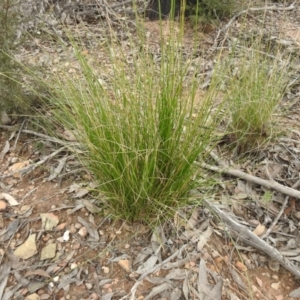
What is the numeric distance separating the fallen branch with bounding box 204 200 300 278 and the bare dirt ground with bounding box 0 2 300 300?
0.04 metres

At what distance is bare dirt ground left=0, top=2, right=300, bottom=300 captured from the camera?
61.2 inches

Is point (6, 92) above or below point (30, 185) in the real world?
above

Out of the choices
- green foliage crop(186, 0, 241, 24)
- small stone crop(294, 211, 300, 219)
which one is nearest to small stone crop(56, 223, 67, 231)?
small stone crop(294, 211, 300, 219)

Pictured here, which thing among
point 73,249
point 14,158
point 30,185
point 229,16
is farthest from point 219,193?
point 229,16

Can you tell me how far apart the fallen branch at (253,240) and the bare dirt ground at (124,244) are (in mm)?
36

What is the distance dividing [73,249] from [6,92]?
0.97 metres

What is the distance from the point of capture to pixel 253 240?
67.5 inches

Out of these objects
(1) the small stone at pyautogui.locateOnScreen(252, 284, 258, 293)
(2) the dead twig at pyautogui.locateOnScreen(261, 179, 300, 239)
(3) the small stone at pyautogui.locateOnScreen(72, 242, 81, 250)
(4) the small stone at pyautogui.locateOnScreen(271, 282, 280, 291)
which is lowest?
(4) the small stone at pyautogui.locateOnScreen(271, 282, 280, 291)

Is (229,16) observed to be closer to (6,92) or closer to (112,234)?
(6,92)

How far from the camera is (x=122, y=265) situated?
1609 millimetres

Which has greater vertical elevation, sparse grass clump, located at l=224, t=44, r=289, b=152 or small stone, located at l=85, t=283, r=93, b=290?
sparse grass clump, located at l=224, t=44, r=289, b=152

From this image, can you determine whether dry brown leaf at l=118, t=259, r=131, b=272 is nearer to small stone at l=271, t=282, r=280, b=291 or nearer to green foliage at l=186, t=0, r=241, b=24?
small stone at l=271, t=282, r=280, b=291

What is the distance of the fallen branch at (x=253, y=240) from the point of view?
1636mm

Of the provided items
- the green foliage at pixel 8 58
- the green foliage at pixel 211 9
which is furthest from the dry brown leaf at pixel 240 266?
the green foliage at pixel 211 9
